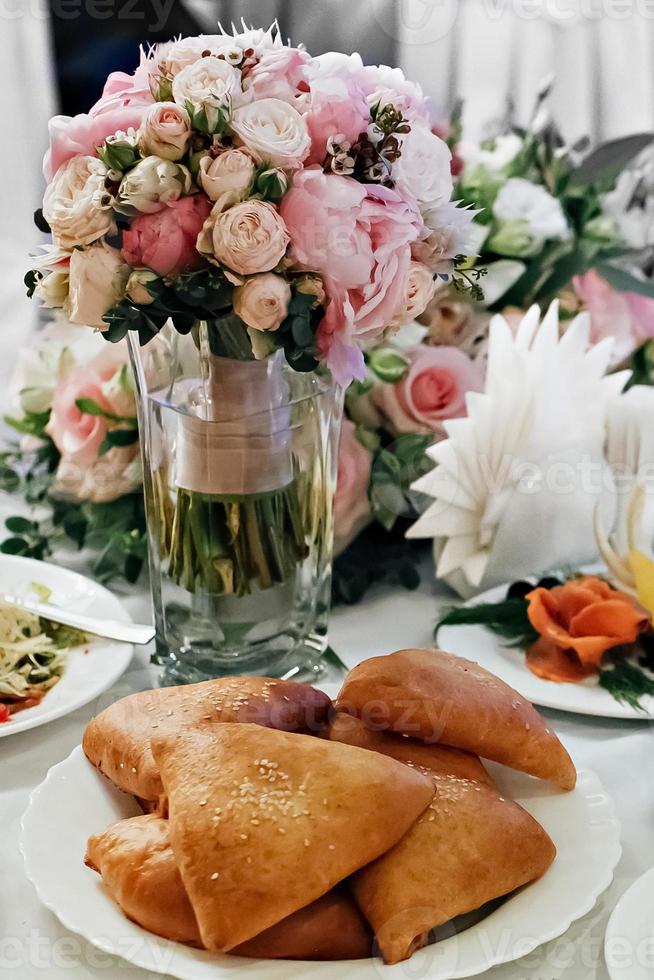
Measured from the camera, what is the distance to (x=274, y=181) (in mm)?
629

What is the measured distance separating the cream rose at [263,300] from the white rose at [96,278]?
8cm

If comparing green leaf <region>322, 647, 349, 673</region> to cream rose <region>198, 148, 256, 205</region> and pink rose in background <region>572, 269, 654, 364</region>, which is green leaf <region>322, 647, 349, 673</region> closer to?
cream rose <region>198, 148, 256, 205</region>

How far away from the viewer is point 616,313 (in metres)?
1.21

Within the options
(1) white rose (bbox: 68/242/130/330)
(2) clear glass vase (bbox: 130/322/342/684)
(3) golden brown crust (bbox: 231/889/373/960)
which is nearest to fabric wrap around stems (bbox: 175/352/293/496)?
(2) clear glass vase (bbox: 130/322/342/684)

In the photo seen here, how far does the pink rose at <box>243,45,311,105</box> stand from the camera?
2.12 ft

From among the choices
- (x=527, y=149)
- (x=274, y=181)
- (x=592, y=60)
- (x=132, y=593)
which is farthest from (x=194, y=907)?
(x=592, y=60)

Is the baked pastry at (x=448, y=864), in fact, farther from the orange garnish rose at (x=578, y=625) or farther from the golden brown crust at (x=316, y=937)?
the orange garnish rose at (x=578, y=625)

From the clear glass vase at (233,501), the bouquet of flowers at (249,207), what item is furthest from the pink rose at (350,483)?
the bouquet of flowers at (249,207)

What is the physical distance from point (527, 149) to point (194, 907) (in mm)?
991

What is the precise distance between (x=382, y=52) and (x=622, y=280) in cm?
87

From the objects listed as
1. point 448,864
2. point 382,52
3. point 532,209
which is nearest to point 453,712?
point 448,864

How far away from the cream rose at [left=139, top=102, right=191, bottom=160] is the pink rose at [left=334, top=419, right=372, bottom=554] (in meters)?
0.38

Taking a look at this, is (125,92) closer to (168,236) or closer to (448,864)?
(168,236)

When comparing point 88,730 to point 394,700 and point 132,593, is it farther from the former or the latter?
point 132,593
